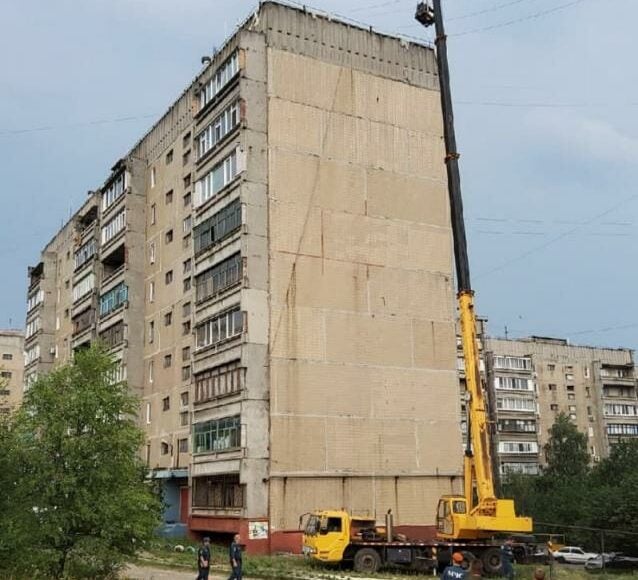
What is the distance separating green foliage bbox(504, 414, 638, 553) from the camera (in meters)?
49.6

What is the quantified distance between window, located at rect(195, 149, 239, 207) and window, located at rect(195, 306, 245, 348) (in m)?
7.63

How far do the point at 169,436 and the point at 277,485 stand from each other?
48.0 ft

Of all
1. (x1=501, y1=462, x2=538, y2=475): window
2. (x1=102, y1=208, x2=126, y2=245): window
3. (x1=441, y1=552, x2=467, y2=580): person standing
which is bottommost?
(x1=441, y1=552, x2=467, y2=580): person standing

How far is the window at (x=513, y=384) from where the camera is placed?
93688 mm

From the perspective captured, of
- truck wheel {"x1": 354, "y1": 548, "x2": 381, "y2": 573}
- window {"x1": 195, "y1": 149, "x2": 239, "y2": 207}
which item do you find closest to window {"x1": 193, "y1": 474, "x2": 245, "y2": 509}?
truck wheel {"x1": 354, "y1": 548, "x2": 381, "y2": 573}

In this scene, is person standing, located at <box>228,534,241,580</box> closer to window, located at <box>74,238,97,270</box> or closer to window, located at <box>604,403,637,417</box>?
window, located at <box>74,238,97,270</box>

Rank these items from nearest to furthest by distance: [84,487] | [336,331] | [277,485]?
1. [84,487]
2. [277,485]
3. [336,331]

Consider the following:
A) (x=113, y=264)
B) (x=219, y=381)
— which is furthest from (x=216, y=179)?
(x=113, y=264)

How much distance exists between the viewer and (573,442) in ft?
293

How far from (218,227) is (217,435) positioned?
12053mm

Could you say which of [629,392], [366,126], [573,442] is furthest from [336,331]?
[629,392]

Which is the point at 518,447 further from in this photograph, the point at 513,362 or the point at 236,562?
the point at 236,562

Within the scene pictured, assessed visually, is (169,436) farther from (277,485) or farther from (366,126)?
(366,126)

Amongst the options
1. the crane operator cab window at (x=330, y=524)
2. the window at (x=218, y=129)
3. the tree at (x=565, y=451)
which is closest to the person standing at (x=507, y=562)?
the crane operator cab window at (x=330, y=524)
